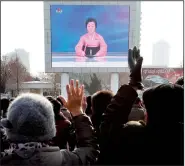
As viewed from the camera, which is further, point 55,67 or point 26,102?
point 55,67

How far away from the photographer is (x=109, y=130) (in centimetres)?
164

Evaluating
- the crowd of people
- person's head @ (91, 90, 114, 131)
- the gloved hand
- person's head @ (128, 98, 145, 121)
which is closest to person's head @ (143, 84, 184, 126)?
the crowd of people

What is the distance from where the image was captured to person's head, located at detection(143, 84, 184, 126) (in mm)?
1543

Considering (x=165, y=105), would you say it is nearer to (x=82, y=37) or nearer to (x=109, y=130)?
(x=109, y=130)

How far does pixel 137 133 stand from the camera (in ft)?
5.25

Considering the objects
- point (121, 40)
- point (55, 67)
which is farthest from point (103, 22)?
point (55, 67)

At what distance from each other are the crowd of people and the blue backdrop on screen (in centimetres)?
1362

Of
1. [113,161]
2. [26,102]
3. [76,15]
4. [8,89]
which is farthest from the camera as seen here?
[8,89]

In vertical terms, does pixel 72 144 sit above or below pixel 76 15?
below

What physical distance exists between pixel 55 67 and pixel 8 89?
13022mm

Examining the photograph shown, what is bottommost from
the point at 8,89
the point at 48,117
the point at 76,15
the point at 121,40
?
the point at 8,89

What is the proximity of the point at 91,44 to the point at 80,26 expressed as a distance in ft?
3.54

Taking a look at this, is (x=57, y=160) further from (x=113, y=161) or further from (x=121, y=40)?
(x=121, y=40)

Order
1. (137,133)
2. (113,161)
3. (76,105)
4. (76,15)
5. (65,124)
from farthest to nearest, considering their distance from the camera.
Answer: (76,15) → (65,124) → (113,161) → (137,133) → (76,105)
